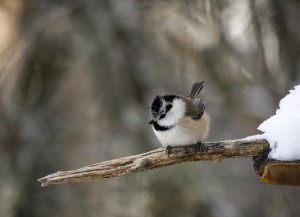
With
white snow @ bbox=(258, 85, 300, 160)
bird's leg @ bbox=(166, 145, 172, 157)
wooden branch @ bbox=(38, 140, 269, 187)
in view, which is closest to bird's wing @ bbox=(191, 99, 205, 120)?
bird's leg @ bbox=(166, 145, 172, 157)

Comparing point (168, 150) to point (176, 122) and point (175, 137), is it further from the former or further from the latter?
point (176, 122)

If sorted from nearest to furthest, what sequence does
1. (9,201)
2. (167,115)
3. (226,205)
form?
(167,115) → (9,201) → (226,205)

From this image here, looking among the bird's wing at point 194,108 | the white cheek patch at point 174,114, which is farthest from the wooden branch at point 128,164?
the bird's wing at point 194,108

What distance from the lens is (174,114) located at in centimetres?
359

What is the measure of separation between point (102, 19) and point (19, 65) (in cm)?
91

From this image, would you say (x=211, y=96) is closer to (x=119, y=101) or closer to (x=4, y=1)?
(x=119, y=101)

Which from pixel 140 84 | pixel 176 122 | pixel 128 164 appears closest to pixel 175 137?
pixel 176 122

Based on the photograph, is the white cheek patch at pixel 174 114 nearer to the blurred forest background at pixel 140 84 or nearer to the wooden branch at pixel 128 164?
the wooden branch at pixel 128 164

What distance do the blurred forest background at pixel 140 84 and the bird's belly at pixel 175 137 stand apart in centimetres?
208

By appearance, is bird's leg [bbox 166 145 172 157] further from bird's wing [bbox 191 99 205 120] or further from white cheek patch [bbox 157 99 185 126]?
bird's wing [bbox 191 99 205 120]

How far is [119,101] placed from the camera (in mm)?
5969

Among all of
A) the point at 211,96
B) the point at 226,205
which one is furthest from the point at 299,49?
the point at 226,205

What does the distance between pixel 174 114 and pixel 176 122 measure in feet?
0.18

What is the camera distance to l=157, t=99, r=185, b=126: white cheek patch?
3.54 metres
